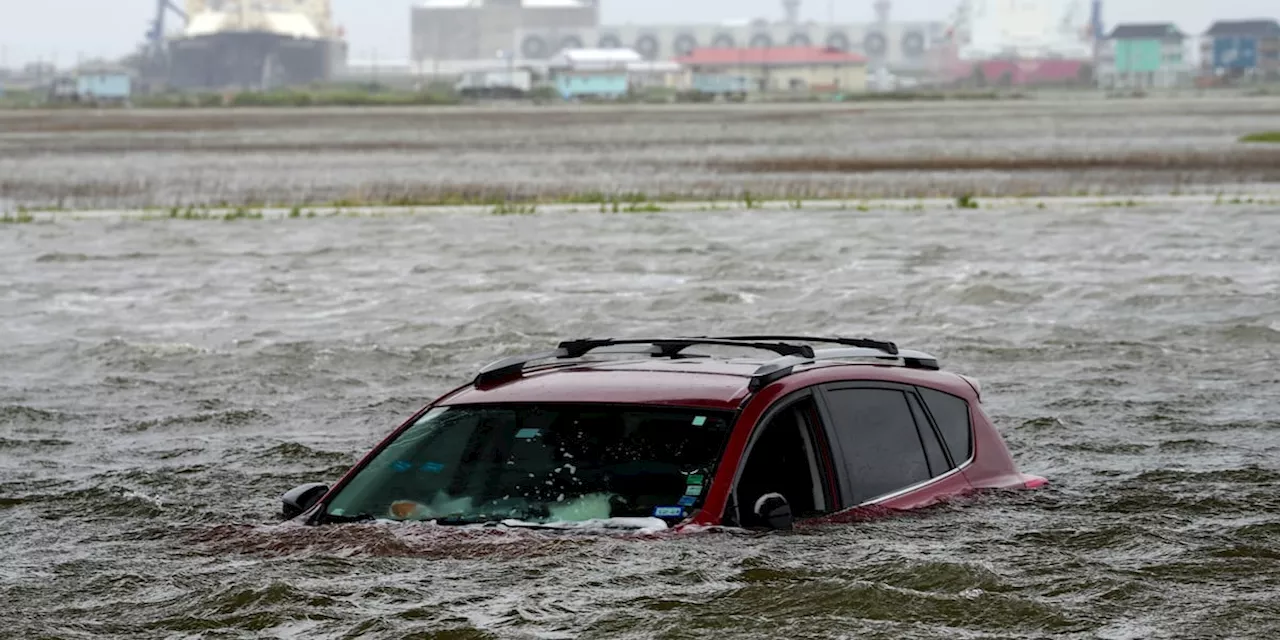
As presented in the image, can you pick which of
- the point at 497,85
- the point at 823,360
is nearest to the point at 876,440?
the point at 823,360

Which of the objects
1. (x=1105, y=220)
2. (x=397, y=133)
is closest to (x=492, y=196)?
(x=1105, y=220)

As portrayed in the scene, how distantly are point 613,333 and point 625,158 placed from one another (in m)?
41.6

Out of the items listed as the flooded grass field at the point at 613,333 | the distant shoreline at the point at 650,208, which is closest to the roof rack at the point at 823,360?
the flooded grass field at the point at 613,333

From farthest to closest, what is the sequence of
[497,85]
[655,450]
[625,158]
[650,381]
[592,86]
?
[592,86]
[497,85]
[625,158]
[650,381]
[655,450]

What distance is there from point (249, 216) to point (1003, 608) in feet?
87.7

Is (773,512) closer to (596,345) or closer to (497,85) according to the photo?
(596,345)

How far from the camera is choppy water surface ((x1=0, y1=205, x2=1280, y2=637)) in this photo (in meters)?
7.70

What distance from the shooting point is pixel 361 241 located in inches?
1150

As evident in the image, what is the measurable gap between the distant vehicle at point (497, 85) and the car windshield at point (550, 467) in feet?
558

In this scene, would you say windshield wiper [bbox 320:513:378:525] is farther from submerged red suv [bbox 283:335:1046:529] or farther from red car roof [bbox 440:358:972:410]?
red car roof [bbox 440:358:972:410]

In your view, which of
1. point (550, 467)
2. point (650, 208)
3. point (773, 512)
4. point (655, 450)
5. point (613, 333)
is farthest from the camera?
point (650, 208)

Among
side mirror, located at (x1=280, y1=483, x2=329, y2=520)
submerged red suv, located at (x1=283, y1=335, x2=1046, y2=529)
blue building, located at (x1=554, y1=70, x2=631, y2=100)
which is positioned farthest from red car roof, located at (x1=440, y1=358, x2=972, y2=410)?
blue building, located at (x1=554, y1=70, x2=631, y2=100)

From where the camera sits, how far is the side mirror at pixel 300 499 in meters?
8.38

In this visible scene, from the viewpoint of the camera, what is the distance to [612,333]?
18.9 metres
